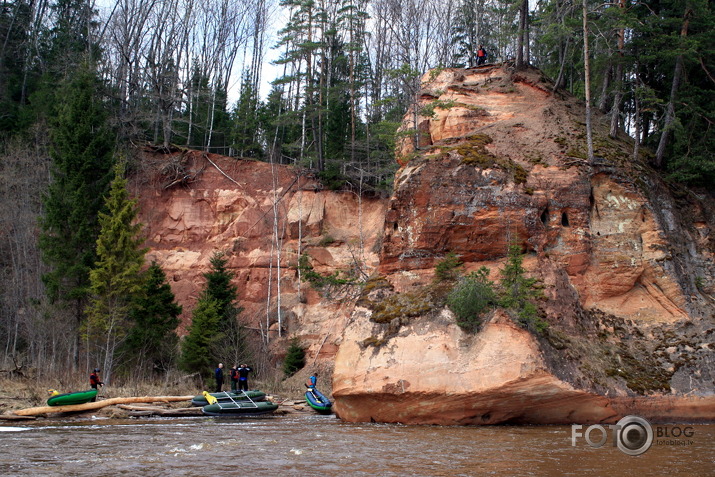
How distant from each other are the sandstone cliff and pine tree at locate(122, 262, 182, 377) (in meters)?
6.34

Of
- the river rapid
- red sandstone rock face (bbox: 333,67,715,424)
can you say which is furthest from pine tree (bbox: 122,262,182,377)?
red sandstone rock face (bbox: 333,67,715,424)

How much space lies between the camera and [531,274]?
62.6 feet

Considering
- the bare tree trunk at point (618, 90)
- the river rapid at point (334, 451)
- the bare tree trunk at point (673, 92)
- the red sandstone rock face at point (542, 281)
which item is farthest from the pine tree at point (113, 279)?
the bare tree trunk at point (673, 92)

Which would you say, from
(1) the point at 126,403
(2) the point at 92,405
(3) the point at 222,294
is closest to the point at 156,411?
(1) the point at 126,403

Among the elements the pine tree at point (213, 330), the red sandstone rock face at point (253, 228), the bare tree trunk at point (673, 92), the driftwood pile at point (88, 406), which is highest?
the bare tree trunk at point (673, 92)

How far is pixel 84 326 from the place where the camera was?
83.4 ft

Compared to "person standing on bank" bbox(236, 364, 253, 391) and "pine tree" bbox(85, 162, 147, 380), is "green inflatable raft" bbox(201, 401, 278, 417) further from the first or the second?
"pine tree" bbox(85, 162, 147, 380)

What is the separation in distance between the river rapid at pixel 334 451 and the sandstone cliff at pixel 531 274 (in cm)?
106

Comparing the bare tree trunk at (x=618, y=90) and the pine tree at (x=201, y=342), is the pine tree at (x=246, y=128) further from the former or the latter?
the bare tree trunk at (x=618, y=90)

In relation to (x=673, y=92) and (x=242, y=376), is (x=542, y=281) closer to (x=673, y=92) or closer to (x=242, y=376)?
(x=673, y=92)

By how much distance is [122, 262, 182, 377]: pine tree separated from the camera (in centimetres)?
2577

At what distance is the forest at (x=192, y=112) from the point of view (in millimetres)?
23875

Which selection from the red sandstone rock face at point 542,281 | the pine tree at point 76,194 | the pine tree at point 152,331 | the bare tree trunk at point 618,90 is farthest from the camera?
the pine tree at point 76,194

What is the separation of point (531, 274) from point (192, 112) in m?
28.4
